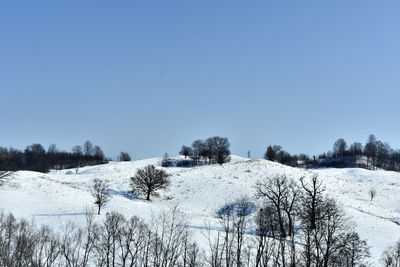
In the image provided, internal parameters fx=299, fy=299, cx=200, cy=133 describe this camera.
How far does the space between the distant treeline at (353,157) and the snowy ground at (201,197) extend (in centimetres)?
4240

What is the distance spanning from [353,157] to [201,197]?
362 ft

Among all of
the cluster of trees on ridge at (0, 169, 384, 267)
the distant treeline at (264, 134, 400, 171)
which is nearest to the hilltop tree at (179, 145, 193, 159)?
the distant treeline at (264, 134, 400, 171)

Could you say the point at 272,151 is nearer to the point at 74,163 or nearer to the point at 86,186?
the point at 86,186

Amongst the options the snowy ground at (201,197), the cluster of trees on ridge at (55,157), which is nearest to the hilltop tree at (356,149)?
the snowy ground at (201,197)

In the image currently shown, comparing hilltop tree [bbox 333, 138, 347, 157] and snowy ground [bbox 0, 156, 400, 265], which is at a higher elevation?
hilltop tree [bbox 333, 138, 347, 157]

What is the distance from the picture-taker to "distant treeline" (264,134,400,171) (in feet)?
405

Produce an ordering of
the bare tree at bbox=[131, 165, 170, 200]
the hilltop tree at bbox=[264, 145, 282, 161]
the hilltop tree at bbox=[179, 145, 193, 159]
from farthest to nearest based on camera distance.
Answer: the hilltop tree at bbox=[179, 145, 193, 159] → the hilltop tree at bbox=[264, 145, 282, 161] → the bare tree at bbox=[131, 165, 170, 200]

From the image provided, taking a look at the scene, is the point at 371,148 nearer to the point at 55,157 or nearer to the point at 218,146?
the point at 218,146

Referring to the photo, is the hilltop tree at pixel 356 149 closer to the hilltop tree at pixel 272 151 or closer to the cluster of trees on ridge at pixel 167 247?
the hilltop tree at pixel 272 151

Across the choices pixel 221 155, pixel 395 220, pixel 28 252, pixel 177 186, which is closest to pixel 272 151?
pixel 221 155

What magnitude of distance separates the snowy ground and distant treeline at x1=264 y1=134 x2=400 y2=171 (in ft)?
139

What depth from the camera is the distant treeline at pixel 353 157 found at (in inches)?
4859

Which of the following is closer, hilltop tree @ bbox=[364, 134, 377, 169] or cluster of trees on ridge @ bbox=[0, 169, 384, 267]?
cluster of trees on ridge @ bbox=[0, 169, 384, 267]

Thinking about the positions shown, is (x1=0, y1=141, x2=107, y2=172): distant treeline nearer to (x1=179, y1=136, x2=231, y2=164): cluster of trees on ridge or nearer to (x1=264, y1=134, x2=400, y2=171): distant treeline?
(x1=179, y1=136, x2=231, y2=164): cluster of trees on ridge
